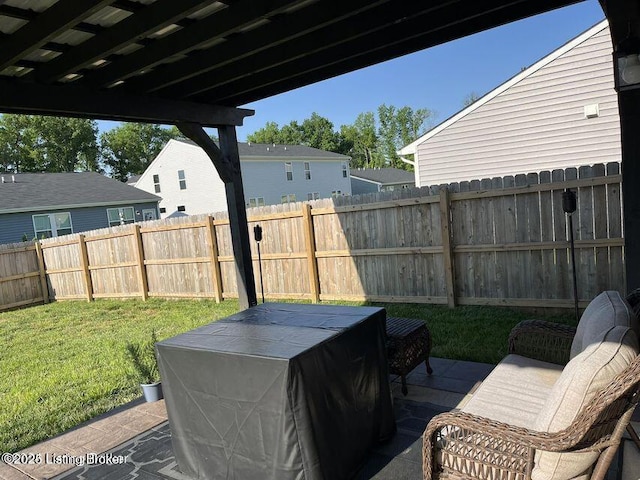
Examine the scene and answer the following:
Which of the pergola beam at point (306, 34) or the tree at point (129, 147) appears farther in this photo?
the tree at point (129, 147)

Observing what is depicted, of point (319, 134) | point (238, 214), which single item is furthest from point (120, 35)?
point (319, 134)

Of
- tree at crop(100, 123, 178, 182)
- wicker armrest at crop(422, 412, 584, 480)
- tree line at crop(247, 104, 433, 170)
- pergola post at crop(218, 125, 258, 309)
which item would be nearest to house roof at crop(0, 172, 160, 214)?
pergola post at crop(218, 125, 258, 309)

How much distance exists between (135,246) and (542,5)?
836 cm

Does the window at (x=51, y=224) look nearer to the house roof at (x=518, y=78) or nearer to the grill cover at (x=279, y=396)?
the house roof at (x=518, y=78)

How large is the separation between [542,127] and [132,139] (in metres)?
35.2

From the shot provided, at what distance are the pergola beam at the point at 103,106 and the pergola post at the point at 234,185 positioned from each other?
0.15m

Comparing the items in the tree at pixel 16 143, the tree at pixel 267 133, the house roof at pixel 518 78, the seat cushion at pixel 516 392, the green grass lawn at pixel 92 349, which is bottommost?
the green grass lawn at pixel 92 349

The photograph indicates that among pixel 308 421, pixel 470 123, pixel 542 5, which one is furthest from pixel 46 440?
pixel 470 123

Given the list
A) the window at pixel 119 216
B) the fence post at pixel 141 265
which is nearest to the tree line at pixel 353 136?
the window at pixel 119 216

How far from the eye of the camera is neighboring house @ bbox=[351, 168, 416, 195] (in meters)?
30.7

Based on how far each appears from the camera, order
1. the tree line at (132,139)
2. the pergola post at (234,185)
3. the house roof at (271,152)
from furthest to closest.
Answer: the tree line at (132,139) → the house roof at (271,152) → the pergola post at (234,185)

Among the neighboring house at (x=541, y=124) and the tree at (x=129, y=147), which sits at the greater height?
the tree at (x=129, y=147)

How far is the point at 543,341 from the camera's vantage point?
106 inches

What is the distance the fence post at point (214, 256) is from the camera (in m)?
8.20
